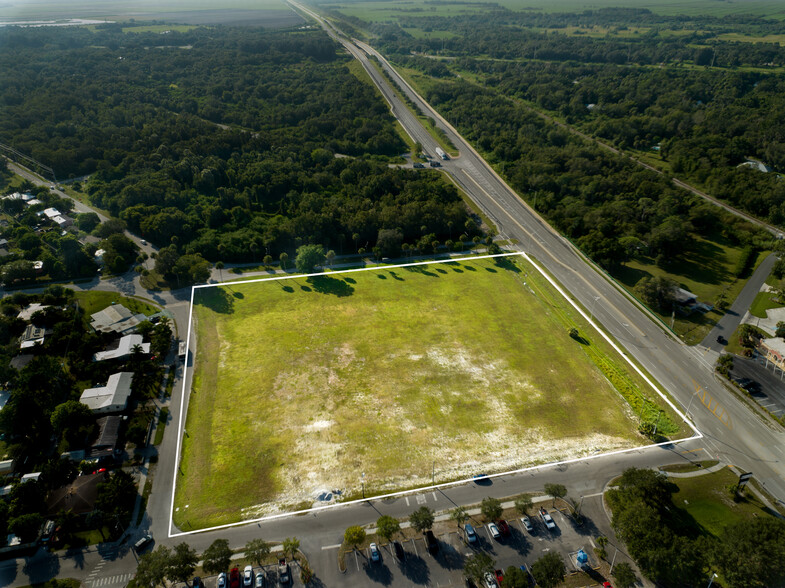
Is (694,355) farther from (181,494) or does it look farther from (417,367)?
(181,494)

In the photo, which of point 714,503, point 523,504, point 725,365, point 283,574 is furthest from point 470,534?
point 725,365

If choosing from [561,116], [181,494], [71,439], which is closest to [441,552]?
[181,494]

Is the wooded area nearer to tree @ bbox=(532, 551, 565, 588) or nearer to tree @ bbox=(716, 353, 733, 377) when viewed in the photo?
tree @ bbox=(716, 353, 733, 377)

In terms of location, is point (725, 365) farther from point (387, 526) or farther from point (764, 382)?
point (387, 526)

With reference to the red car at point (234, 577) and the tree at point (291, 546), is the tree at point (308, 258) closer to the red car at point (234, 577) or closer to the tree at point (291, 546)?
the tree at point (291, 546)

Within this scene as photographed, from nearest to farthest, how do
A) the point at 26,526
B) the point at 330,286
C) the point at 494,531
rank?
the point at 26,526 < the point at 494,531 < the point at 330,286
